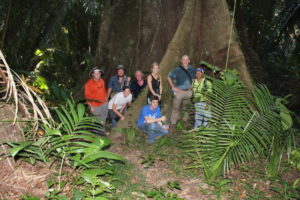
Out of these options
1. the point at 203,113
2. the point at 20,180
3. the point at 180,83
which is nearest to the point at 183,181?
the point at 203,113

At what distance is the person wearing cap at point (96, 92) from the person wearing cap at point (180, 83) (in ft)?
3.88

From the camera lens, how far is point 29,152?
2605 millimetres

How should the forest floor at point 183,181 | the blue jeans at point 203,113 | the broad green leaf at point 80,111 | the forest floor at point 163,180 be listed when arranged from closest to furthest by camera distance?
the forest floor at point 163,180, the broad green leaf at point 80,111, the forest floor at point 183,181, the blue jeans at point 203,113

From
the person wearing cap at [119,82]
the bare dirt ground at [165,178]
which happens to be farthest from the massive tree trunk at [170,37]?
the bare dirt ground at [165,178]

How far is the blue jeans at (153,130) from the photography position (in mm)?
4756

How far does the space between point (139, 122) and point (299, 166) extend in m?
2.42

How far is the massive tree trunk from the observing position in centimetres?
498

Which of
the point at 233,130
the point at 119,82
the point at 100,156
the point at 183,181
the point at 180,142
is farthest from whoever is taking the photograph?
the point at 119,82

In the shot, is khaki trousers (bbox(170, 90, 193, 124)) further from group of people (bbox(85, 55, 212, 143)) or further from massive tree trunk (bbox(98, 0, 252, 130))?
massive tree trunk (bbox(98, 0, 252, 130))

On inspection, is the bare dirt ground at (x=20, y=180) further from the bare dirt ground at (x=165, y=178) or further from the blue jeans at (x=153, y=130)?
the blue jeans at (x=153, y=130)

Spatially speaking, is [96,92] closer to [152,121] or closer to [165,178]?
[152,121]

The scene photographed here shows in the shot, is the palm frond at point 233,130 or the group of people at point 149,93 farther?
the group of people at point 149,93

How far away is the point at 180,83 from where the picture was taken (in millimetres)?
5133

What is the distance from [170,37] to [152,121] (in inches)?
68.0
